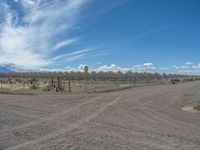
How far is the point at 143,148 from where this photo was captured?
6.86m

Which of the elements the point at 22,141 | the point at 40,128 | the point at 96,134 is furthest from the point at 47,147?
the point at 40,128

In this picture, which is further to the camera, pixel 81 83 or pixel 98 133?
pixel 81 83

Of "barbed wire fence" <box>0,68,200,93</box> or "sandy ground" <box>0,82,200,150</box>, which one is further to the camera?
"barbed wire fence" <box>0,68,200,93</box>

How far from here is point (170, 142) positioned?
7449mm

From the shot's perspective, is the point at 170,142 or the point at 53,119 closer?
the point at 170,142

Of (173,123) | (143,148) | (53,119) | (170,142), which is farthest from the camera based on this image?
(53,119)

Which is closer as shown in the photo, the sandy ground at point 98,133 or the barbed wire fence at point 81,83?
the sandy ground at point 98,133

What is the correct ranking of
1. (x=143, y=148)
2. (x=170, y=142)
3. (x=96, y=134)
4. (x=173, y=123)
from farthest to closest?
(x=173, y=123), (x=96, y=134), (x=170, y=142), (x=143, y=148)

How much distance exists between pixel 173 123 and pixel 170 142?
3.15m

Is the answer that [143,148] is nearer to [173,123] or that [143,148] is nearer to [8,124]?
[173,123]

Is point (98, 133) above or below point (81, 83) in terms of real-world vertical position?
below

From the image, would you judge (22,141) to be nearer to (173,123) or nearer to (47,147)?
(47,147)

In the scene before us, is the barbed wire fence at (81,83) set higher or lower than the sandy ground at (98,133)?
higher

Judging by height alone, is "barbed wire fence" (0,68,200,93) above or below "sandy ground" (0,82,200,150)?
above
